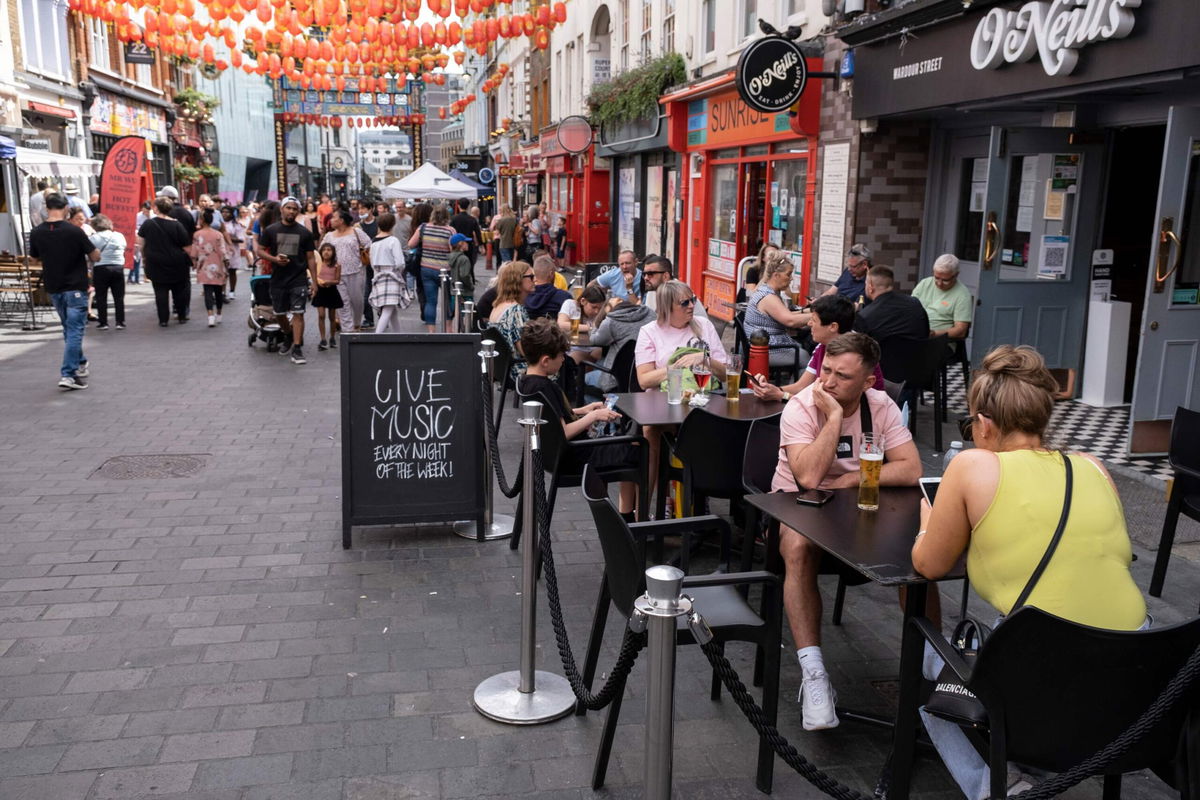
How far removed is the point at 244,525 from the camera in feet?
19.8

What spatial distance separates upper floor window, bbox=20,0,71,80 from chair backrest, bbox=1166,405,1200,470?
23.6m

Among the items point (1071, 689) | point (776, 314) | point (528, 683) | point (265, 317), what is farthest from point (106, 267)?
point (1071, 689)

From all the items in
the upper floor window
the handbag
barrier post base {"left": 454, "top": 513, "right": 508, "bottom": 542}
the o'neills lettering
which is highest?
the upper floor window

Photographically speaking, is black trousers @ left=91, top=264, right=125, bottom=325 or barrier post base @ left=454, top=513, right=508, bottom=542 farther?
black trousers @ left=91, top=264, right=125, bottom=325

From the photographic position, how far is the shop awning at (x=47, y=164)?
16.1m

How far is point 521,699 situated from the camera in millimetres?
3910

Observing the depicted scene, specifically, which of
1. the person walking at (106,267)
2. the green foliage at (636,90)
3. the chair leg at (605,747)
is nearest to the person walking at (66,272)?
the person walking at (106,267)

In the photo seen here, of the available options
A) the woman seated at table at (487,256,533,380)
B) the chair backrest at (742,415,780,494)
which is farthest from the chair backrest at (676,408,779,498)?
the woman seated at table at (487,256,533,380)

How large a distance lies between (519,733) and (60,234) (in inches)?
329

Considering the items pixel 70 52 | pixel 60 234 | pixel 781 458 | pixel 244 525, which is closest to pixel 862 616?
pixel 781 458

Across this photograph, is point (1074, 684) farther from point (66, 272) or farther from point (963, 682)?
point (66, 272)

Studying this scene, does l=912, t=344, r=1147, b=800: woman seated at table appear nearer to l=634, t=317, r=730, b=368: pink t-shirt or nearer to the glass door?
l=634, t=317, r=730, b=368: pink t-shirt

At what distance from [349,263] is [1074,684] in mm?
11277

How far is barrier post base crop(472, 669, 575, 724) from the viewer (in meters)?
3.81
